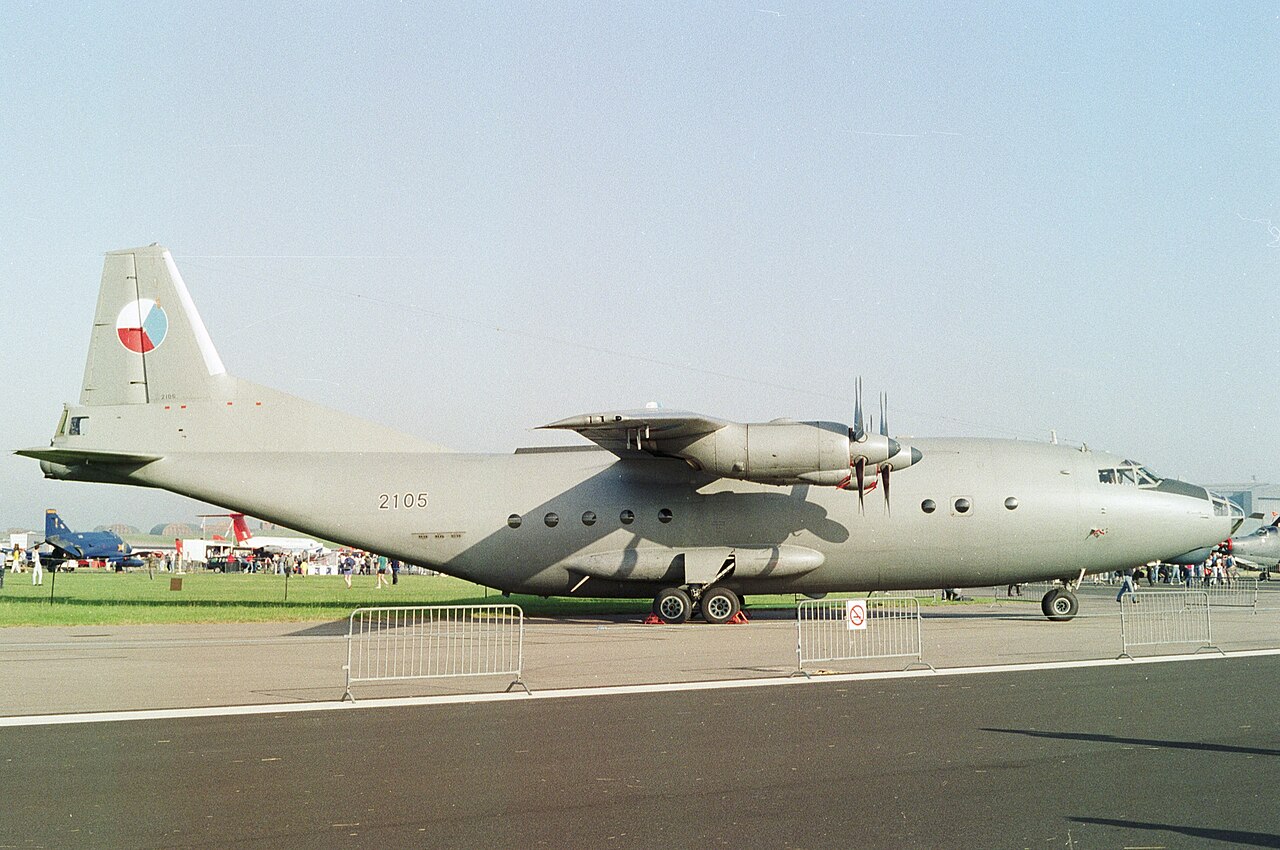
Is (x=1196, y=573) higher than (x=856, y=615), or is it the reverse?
(x=856, y=615)

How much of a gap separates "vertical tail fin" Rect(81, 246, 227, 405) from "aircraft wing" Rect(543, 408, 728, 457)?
37.4 ft

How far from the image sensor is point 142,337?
2859 centimetres

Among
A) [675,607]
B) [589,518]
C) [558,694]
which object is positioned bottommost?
[558,694]

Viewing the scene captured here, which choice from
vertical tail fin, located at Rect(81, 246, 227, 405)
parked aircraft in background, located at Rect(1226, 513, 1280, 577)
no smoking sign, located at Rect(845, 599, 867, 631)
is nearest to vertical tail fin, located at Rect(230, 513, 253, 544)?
vertical tail fin, located at Rect(81, 246, 227, 405)

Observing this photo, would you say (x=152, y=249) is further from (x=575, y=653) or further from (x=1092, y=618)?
(x=1092, y=618)

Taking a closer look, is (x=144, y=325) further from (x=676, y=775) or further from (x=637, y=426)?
(x=676, y=775)

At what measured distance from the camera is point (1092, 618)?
28984 mm

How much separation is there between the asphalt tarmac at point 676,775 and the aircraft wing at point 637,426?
33.4 ft

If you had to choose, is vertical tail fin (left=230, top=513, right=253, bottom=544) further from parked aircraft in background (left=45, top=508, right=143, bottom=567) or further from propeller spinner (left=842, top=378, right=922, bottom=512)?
propeller spinner (left=842, top=378, right=922, bottom=512)

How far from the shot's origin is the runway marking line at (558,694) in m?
12.2

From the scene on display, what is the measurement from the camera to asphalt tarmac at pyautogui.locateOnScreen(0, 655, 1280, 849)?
6.90 m

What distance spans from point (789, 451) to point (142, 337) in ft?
58.3

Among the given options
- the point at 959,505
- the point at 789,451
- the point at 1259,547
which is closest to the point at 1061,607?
the point at 959,505

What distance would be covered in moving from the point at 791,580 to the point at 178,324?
17865mm
